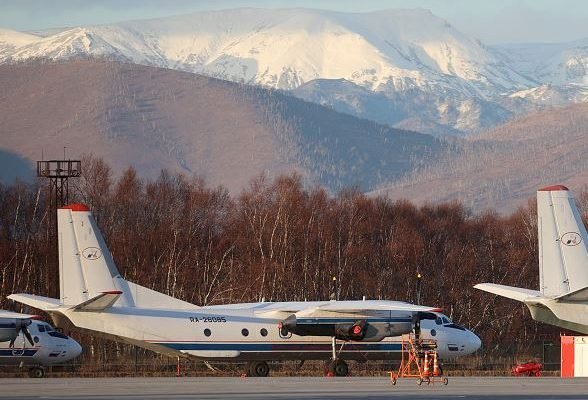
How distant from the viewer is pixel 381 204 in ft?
410

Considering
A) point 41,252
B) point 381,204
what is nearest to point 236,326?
point 41,252

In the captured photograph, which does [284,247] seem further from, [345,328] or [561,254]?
[561,254]

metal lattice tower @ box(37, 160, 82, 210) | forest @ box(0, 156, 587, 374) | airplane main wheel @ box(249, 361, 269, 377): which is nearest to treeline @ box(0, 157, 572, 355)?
forest @ box(0, 156, 587, 374)

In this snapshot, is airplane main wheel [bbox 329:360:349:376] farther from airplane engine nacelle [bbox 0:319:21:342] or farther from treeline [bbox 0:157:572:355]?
treeline [bbox 0:157:572:355]

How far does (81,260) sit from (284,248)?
4758cm

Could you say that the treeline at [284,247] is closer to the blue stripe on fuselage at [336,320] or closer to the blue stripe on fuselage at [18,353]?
the blue stripe on fuselage at [18,353]

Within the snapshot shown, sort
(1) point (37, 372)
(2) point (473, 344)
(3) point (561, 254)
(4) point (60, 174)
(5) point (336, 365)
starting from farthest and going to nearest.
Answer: (4) point (60, 174) < (2) point (473, 344) < (1) point (37, 372) < (5) point (336, 365) < (3) point (561, 254)

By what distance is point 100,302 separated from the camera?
55.0 m

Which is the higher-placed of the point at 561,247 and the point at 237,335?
the point at 561,247

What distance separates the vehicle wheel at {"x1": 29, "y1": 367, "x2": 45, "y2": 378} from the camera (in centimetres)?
6075

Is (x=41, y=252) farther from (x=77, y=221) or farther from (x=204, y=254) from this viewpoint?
(x=77, y=221)

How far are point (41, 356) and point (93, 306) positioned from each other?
6431 millimetres

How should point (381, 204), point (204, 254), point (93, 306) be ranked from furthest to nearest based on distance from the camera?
point (381, 204) < point (204, 254) < point (93, 306)

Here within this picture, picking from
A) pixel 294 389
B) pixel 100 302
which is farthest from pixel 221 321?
pixel 294 389
